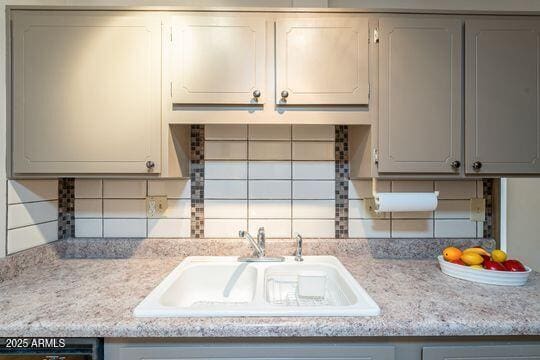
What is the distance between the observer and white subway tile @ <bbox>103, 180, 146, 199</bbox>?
1585mm

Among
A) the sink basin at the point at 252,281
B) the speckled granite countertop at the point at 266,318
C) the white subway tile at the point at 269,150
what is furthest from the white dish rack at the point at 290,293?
the white subway tile at the point at 269,150

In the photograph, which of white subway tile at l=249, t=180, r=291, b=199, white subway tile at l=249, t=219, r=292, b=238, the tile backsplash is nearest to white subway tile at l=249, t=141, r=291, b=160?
the tile backsplash

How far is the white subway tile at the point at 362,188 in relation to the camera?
1593 millimetres

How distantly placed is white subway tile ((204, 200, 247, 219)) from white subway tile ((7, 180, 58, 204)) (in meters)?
0.76

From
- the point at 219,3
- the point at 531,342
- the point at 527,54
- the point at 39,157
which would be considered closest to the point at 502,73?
the point at 527,54

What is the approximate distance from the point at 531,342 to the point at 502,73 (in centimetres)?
104

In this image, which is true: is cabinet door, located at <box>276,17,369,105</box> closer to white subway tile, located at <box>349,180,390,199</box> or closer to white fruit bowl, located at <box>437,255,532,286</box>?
white subway tile, located at <box>349,180,390,199</box>

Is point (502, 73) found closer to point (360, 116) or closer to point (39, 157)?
point (360, 116)

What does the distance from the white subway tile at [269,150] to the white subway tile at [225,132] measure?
→ 0.26ft

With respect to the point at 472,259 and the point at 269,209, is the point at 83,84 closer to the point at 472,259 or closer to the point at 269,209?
the point at 269,209

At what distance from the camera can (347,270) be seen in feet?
4.45

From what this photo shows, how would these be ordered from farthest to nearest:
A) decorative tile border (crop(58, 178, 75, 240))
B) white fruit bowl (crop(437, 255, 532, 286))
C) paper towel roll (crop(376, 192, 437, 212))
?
decorative tile border (crop(58, 178, 75, 240)) → paper towel roll (crop(376, 192, 437, 212)) → white fruit bowl (crop(437, 255, 532, 286))

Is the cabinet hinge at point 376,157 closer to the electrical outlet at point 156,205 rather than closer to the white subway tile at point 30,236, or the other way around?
the electrical outlet at point 156,205

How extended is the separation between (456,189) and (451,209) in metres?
0.11
